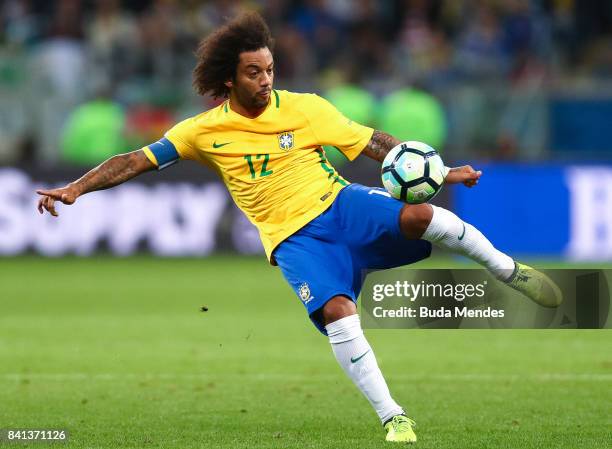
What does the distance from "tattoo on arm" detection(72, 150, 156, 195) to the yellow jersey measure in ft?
0.21

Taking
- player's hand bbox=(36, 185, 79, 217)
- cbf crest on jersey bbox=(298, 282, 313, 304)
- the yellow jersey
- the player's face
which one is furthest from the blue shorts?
player's hand bbox=(36, 185, 79, 217)

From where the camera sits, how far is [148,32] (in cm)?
2019

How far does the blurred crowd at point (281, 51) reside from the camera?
19.1 meters

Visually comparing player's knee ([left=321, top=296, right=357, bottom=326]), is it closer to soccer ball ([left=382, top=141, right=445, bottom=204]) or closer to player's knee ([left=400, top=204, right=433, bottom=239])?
player's knee ([left=400, top=204, right=433, bottom=239])

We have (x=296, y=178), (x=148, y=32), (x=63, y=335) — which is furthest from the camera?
(x=148, y=32)

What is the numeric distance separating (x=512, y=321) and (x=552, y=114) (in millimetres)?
11526

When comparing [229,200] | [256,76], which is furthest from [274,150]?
[229,200]

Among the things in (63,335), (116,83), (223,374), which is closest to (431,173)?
(223,374)

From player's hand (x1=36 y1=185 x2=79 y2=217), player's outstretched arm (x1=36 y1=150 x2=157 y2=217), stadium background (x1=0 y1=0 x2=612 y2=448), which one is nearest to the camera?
player's hand (x1=36 y1=185 x2=79 y2=217)

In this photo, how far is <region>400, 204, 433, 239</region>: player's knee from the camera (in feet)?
23.0

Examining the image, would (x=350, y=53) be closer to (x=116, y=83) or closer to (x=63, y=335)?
(x=116, y=83)

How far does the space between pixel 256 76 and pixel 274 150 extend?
0.43 meters

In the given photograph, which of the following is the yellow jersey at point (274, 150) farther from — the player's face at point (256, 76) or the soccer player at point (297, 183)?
the player's face at point (256, 76)

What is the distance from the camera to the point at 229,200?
18172mm
